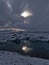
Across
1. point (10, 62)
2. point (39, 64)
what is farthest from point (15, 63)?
point (39, 64)

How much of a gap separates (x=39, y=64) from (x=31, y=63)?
82 centimetres

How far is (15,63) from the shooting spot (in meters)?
25.2

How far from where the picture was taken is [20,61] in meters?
26.4

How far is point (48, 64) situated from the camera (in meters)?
25.5

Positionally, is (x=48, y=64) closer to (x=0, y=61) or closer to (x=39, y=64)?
(x=39, y=64)

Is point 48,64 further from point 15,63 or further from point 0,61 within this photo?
point 0,61

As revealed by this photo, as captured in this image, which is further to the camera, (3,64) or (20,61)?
(20,61)

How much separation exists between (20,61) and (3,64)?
244cm

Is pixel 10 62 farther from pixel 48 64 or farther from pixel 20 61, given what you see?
pixel 48 64

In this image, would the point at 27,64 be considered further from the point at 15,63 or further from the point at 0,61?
the point at 0,61

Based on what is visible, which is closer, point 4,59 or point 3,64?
point 3,64

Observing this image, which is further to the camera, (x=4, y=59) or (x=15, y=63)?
(x=4, y=59)

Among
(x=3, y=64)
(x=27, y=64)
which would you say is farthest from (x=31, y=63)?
(x=3, y=64)

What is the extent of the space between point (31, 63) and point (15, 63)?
162 cm
